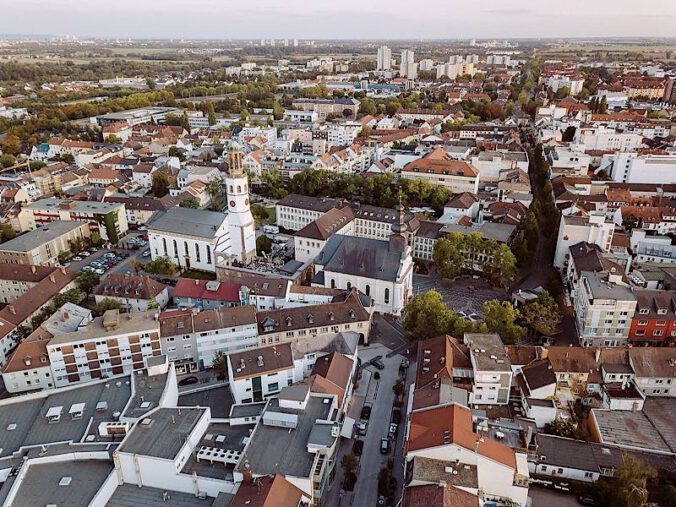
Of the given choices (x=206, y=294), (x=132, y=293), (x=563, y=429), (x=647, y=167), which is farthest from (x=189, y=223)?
(x=647, y=167)

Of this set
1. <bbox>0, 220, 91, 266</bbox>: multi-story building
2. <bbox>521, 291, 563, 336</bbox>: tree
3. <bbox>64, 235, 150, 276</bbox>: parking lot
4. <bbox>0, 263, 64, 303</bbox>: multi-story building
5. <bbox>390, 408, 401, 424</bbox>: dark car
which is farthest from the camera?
<bbox>64, 235, 150, 276</bbox>: parking lot

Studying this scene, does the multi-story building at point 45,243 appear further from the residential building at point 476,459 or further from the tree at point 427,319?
the residential building at point 476,459

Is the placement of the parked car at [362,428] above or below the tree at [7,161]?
below

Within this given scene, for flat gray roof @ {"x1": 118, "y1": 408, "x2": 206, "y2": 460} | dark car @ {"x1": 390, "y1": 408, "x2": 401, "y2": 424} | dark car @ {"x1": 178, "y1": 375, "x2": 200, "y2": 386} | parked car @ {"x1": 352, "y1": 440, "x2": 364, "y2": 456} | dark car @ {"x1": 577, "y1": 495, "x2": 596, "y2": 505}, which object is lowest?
dark car @ {"x1": 178, "y1": 375, "x2": 200, "y2": 386}

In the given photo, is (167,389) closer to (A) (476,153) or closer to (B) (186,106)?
(A) (476,153)

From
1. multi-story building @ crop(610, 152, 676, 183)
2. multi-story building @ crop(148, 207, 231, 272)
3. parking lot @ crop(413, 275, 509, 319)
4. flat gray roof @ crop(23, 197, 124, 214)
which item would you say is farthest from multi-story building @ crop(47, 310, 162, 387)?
multi-story building @ crop(610, 152, 676, 183)

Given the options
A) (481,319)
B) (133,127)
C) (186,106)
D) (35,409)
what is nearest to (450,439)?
(481,319)

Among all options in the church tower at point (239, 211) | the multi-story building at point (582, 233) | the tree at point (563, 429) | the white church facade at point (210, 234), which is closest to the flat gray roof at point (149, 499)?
the tree at point (563, 429)

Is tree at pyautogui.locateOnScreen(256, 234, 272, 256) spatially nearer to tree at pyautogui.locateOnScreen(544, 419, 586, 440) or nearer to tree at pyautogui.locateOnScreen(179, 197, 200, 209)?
tree at pyautogui.locateOnScreen(179, 197, 200, 209)
